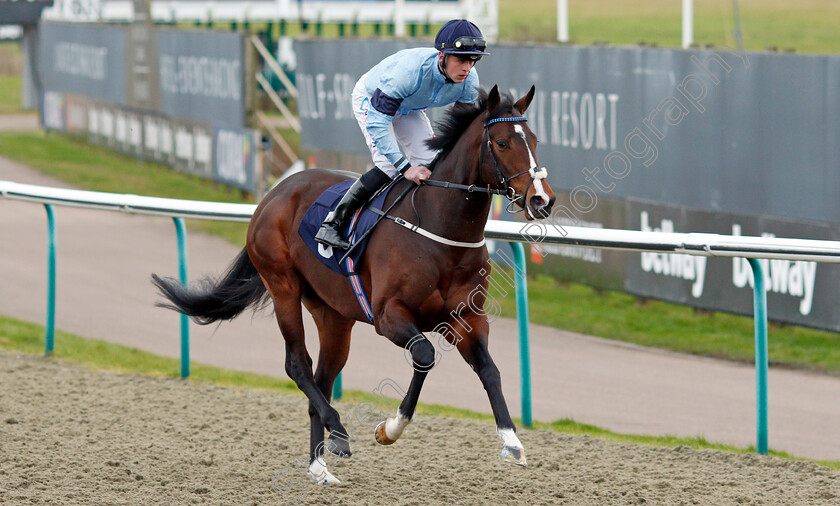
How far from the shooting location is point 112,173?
17.9 metres

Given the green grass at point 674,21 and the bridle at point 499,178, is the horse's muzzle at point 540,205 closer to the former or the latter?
the bridle at point 499,178

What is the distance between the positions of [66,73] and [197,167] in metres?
6.71

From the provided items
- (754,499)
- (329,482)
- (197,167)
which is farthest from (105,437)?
(197,167)

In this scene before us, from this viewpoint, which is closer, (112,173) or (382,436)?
(382,436)

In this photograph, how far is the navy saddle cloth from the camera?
452 centimetres

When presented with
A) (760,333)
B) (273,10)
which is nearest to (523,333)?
(760,333)

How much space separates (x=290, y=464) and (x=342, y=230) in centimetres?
109

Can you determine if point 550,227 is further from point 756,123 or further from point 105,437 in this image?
point 756,123

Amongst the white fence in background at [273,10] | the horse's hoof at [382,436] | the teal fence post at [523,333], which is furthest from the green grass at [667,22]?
the horse's hoof at [382,436]

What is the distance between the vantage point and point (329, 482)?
4.62 metres

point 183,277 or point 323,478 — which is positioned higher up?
point 183,277

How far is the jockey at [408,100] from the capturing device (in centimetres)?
423

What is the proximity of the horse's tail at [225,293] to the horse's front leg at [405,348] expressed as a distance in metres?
1.23

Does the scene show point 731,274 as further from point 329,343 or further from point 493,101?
point 493,101
